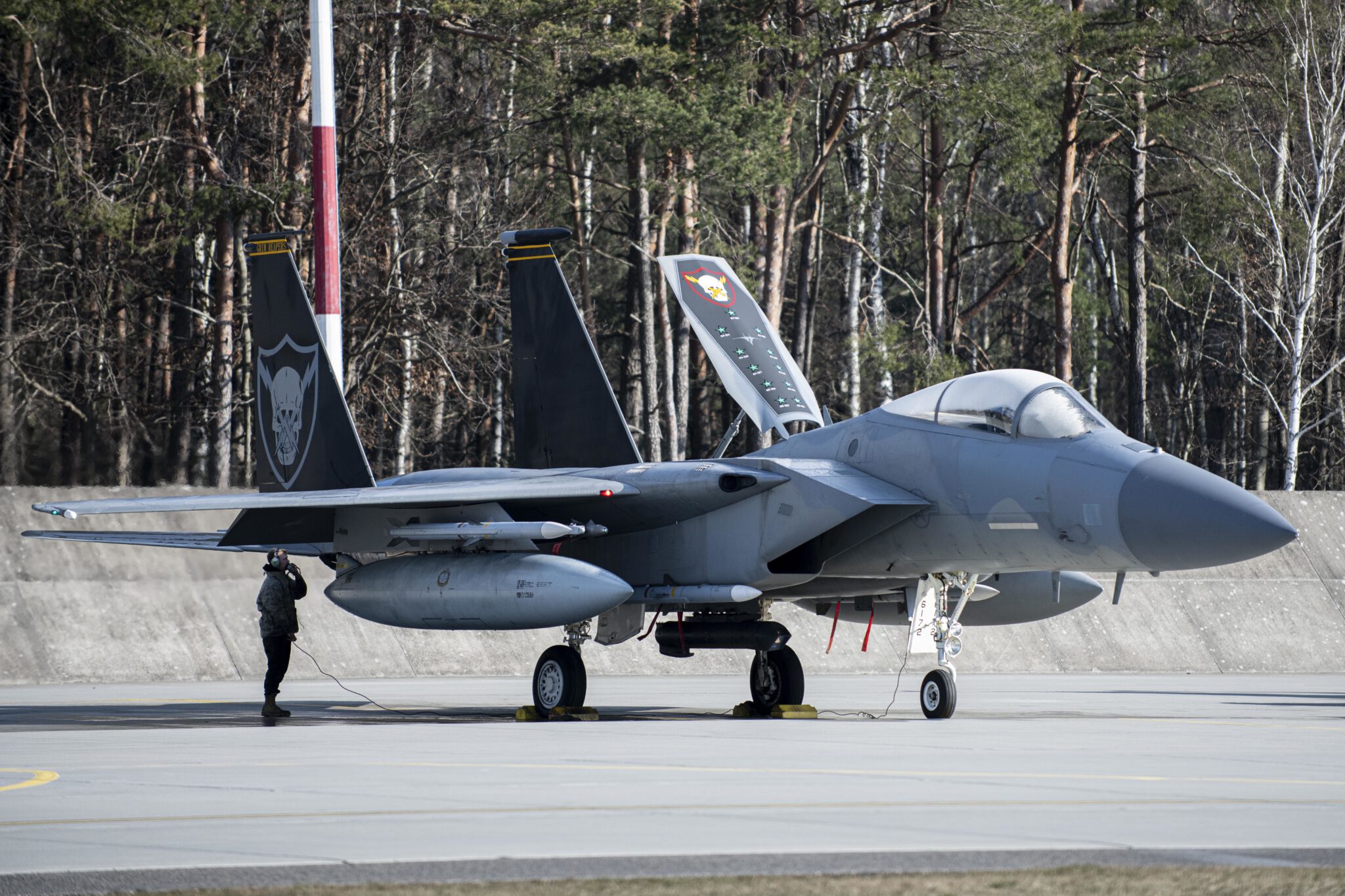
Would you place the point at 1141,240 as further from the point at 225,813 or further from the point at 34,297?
the point at 225,813

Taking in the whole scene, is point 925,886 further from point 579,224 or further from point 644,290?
point 579,224

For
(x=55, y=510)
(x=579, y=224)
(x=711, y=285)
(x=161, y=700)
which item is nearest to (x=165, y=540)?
(x=161, y=700)

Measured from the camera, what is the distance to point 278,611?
582 inches

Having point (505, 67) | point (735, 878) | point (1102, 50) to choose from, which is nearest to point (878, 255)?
point (1102, 50)

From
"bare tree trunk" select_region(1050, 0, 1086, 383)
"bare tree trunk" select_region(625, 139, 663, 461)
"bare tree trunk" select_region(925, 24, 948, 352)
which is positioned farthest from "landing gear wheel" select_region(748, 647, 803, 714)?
"bare tree trunk" select_region(925, 24, 948, 352)

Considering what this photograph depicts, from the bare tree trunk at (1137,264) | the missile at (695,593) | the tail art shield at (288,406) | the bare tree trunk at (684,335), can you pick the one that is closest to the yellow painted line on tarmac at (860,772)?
the missile at (695,593)

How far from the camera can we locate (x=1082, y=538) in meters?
11.7

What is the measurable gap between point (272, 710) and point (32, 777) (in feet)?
18.8

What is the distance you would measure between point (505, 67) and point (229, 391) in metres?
8.52

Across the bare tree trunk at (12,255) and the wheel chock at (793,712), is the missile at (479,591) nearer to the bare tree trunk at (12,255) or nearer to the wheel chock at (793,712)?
the wheel chock at (793,712)

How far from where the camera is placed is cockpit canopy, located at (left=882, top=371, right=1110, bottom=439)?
1206cm

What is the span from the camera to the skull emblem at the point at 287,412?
634 inches

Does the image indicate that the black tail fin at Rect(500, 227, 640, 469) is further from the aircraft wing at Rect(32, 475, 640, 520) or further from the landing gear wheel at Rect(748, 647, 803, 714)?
the landing gear wheel at Rect(748, 647, 803, 714)

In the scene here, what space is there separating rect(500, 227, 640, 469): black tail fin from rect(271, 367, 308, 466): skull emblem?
7.13 feet
